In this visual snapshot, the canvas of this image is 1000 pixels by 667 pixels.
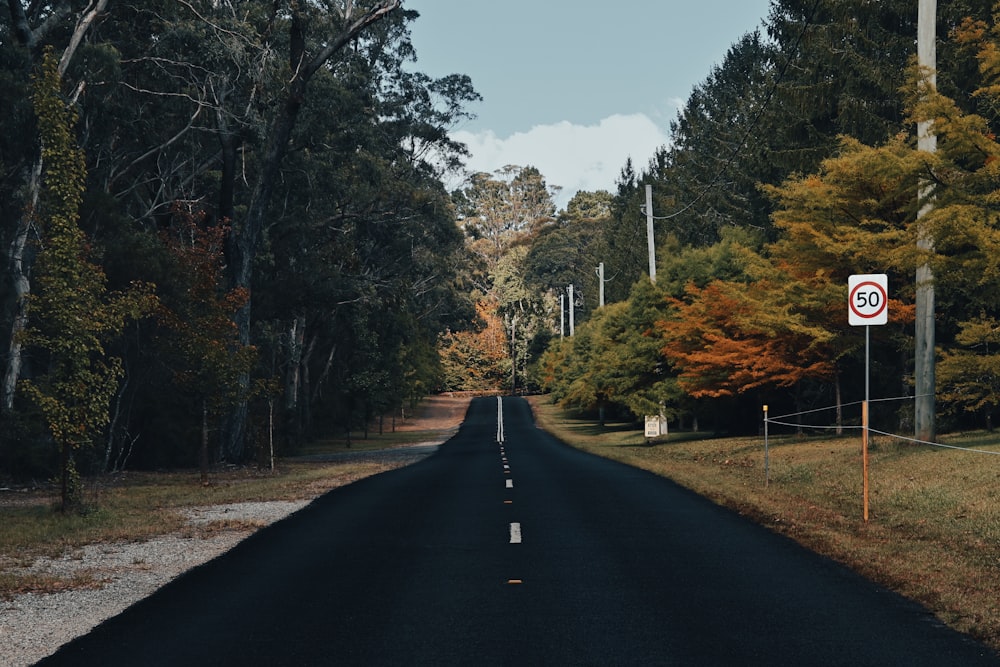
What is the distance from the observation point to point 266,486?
Result: 80.2 ft

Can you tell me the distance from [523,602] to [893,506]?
10158 mm

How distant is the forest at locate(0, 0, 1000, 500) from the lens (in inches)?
842

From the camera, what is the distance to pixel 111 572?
455 inches

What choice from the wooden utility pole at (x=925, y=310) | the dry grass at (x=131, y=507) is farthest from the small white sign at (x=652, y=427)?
the wooden utility pole at (x=925, y=310)

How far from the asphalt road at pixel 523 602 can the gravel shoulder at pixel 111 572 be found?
1.07 feet

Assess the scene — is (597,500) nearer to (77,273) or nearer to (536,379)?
(77,273)

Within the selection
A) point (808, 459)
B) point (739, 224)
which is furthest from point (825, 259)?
point (739, 224)

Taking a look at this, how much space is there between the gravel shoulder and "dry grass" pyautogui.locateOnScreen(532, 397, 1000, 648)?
6947mm

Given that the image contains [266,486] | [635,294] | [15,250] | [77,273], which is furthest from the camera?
[635,294]

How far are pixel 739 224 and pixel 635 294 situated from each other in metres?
14.5

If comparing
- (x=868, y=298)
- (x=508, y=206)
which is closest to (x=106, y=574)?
(x=868, y=298)

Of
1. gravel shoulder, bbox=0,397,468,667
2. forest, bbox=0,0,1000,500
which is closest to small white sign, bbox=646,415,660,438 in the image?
forest, bbox=0,0,1000,500

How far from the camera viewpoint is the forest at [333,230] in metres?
21.4

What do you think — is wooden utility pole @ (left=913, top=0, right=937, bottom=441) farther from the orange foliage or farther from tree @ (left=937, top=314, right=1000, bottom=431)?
the orange foliage
